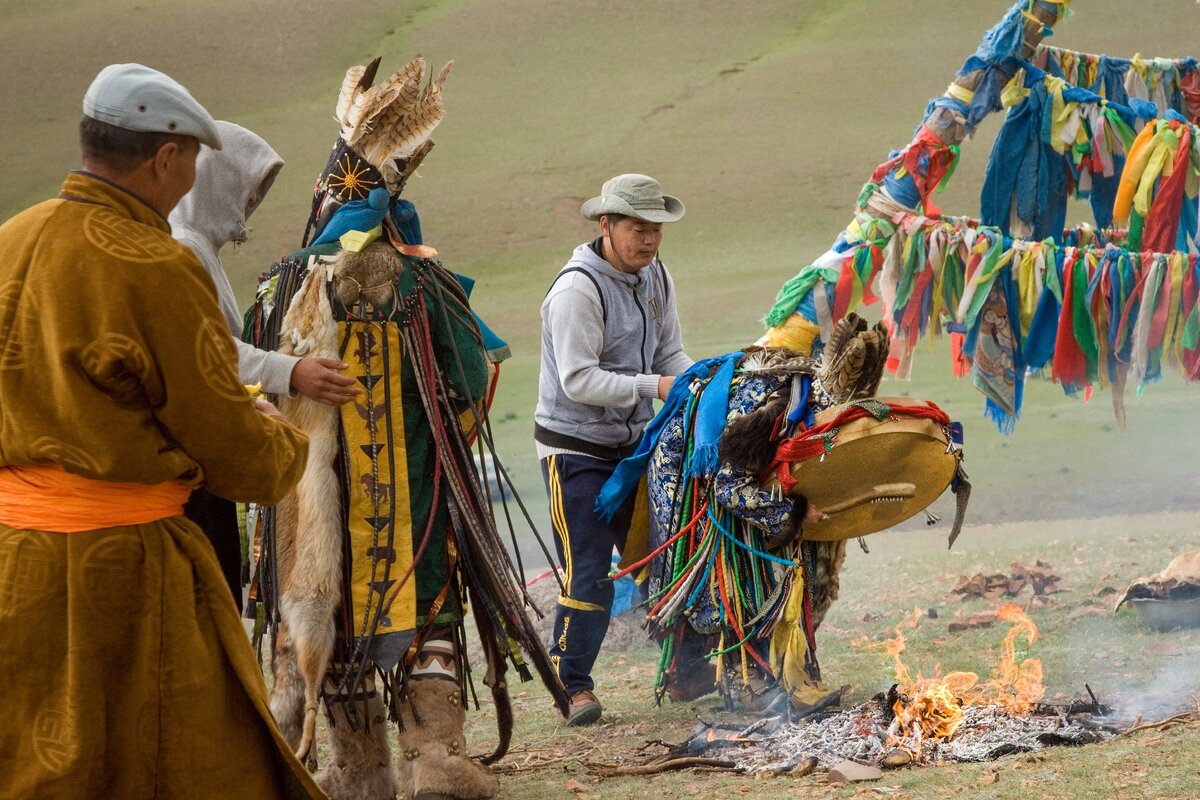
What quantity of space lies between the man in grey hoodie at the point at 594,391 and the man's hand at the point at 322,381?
3.45 feet

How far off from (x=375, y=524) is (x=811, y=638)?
134cm

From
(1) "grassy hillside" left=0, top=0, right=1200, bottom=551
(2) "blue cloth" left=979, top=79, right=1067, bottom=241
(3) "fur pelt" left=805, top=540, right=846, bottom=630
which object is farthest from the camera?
(1) "grassy hillside" left=0, top=0, right=1200, bottom=551

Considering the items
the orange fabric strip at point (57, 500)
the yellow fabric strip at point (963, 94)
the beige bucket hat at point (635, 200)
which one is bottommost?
the orange fabric strip at point (57, 500)

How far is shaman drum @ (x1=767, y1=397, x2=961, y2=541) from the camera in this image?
3.37 metres

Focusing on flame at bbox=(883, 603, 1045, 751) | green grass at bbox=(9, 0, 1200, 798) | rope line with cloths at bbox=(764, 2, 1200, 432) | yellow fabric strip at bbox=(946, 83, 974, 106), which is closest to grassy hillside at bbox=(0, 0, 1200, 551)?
green grass at bbox=(9, 0, 1200, 798)

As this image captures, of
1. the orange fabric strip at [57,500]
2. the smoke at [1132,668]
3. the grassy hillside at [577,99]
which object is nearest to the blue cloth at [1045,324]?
the smoke at [1132,668]

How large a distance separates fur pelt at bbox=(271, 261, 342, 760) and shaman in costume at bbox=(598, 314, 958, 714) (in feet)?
3.39

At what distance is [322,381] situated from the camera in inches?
113

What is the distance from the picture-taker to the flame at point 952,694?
3.29m

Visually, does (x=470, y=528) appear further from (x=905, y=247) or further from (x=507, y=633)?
(x=905, y=247)

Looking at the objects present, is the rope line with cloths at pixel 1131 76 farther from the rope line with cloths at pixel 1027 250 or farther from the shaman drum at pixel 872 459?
the shaman drum at pixel 872 459

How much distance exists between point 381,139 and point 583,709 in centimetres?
172

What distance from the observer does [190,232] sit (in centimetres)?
305

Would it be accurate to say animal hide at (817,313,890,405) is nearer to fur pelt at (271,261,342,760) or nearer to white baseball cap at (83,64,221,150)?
fur pelt at (271,261,342,760)
